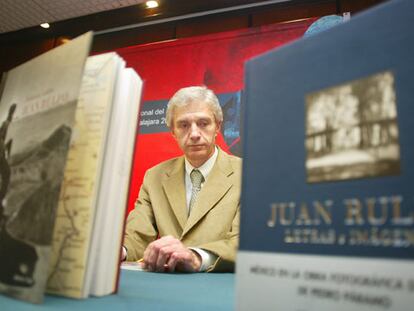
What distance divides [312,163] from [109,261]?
0.93ft

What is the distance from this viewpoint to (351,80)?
0.28m

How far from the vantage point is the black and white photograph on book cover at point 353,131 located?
0.25 metres

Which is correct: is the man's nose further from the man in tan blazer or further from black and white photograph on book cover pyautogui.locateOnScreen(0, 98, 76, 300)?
black and white photograph on book cover pyautogui.locateOnScreen(0, 98, 76, 300)

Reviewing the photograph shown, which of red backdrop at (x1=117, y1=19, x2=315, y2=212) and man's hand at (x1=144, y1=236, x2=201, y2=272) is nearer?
man's hand at (x1=144, y1=236, x2=201, y2=272)

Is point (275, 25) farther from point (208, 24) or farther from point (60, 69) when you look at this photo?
point (60, 69)

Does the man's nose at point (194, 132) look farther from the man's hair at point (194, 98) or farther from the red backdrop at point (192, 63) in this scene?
the red backdrop at point (192, 63)

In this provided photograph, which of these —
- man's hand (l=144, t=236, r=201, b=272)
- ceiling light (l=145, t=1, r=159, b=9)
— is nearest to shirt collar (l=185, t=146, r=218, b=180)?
man's hand (l=144, t=236, r=201, b=272)

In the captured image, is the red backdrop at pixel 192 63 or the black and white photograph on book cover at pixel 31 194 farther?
the red backdrop at pixel 192 63

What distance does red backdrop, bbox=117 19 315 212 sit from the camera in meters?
2.39

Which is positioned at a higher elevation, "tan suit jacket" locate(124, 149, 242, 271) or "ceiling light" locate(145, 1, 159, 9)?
"ceiling light" locate(145, 1, 159, 9)

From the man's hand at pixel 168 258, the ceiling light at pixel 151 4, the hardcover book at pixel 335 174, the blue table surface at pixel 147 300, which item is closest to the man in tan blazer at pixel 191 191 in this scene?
the man's hand at pixel 168 258

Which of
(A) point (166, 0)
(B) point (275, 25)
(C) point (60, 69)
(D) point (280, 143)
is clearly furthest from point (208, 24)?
(D) point (280, 143)

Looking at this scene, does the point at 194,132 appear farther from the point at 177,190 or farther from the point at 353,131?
the point at 353,131

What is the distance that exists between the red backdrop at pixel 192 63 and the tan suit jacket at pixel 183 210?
2.61 feet
